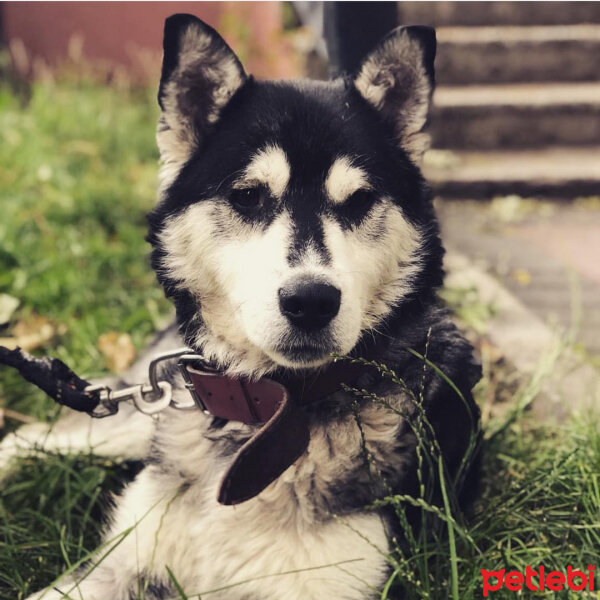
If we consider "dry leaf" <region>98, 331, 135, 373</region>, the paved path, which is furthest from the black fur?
the paved path

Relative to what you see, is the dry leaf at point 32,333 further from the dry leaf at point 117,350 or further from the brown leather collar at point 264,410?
the brown leather collar at point 264,410

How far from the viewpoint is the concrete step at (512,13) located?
7320 millimetres

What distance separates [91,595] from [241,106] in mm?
1490

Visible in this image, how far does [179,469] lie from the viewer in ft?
6.48

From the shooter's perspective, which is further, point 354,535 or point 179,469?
point 179,469

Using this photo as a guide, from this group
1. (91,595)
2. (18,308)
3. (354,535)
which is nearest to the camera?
(354,535)

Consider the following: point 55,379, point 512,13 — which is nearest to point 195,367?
point 55,379

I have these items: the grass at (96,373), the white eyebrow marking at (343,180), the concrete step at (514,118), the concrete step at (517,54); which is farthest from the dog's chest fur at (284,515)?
the concrete step at (517,54)

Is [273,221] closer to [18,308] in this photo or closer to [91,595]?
[91,595]

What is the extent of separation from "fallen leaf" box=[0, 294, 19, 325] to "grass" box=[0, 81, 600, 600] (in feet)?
0.18

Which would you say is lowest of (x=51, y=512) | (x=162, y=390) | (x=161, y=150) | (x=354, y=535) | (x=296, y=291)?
(x=51, y=512)

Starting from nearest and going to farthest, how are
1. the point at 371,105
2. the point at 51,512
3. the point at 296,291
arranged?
the point at 296,291, the point at 371,105, the point at 51,512

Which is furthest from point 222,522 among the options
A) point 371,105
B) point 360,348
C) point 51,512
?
point 371,105

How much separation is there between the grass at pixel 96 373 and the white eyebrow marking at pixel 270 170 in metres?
0.83
